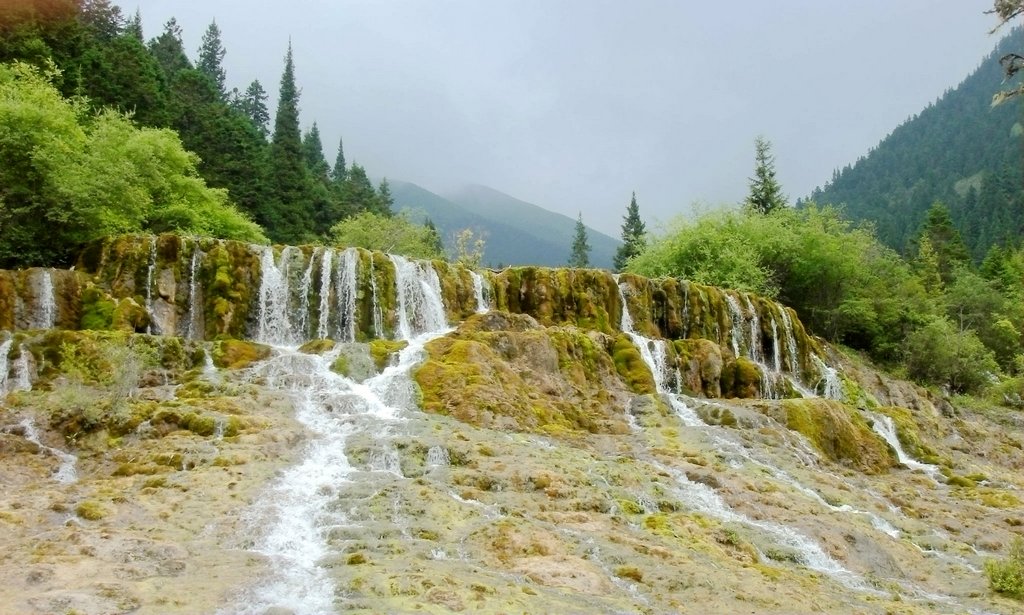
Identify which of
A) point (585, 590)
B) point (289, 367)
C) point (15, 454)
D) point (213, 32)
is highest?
point (213, 32)

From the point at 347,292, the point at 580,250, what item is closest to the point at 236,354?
the point at 347,292

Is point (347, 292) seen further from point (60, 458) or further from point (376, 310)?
point (60, 458)

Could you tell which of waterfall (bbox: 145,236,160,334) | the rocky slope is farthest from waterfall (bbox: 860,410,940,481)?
waterfall (bbox: 145,236,160,334)

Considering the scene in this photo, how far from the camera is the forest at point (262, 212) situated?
2597 cm

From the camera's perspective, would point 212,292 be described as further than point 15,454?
Yes

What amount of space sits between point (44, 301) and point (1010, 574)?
83.4 feet

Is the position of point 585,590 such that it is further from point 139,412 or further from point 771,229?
point 771,229

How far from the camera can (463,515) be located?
36.8 ft

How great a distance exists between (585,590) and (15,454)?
37.3ft

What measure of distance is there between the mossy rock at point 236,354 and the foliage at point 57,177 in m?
9.77

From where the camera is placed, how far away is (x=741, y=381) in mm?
26422

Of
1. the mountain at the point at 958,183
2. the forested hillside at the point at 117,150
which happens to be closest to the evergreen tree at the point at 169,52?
the forested hillside at the point at 117,150

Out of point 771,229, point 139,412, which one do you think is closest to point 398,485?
point 139,412

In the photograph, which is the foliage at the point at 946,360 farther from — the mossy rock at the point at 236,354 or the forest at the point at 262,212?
the mossy rock at the point at 236,354
